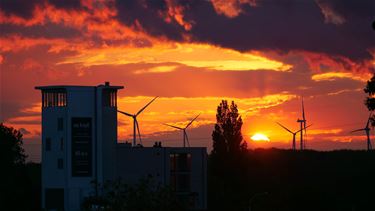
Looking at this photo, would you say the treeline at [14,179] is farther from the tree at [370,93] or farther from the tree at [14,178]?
the tree at [370,93]

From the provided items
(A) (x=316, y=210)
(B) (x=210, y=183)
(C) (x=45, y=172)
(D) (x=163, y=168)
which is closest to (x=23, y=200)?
(C) (x=45, y=172)

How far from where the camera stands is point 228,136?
520 ft

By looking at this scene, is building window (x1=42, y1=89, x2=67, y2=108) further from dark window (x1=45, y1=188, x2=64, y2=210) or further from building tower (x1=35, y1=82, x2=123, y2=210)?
dark window (x1=45, y1=188, x2=64, y2=210)

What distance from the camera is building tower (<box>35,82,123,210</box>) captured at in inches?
5472

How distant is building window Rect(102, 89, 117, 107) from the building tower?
6.3 inches

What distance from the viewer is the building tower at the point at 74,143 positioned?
13900 cm

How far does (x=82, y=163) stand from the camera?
5522 inches

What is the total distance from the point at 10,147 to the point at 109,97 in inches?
750

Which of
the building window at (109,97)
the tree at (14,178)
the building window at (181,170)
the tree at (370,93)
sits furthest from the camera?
the building window at (181,170)

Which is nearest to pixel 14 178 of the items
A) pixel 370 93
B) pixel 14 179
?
pixel 14 179

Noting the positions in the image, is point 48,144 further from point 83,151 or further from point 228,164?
point 228,164

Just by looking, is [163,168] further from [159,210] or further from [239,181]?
[159,210]

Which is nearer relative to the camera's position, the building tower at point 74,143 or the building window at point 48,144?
the building tower at point 74,143

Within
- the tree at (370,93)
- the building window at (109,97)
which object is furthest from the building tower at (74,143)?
the tree at (370,93)
